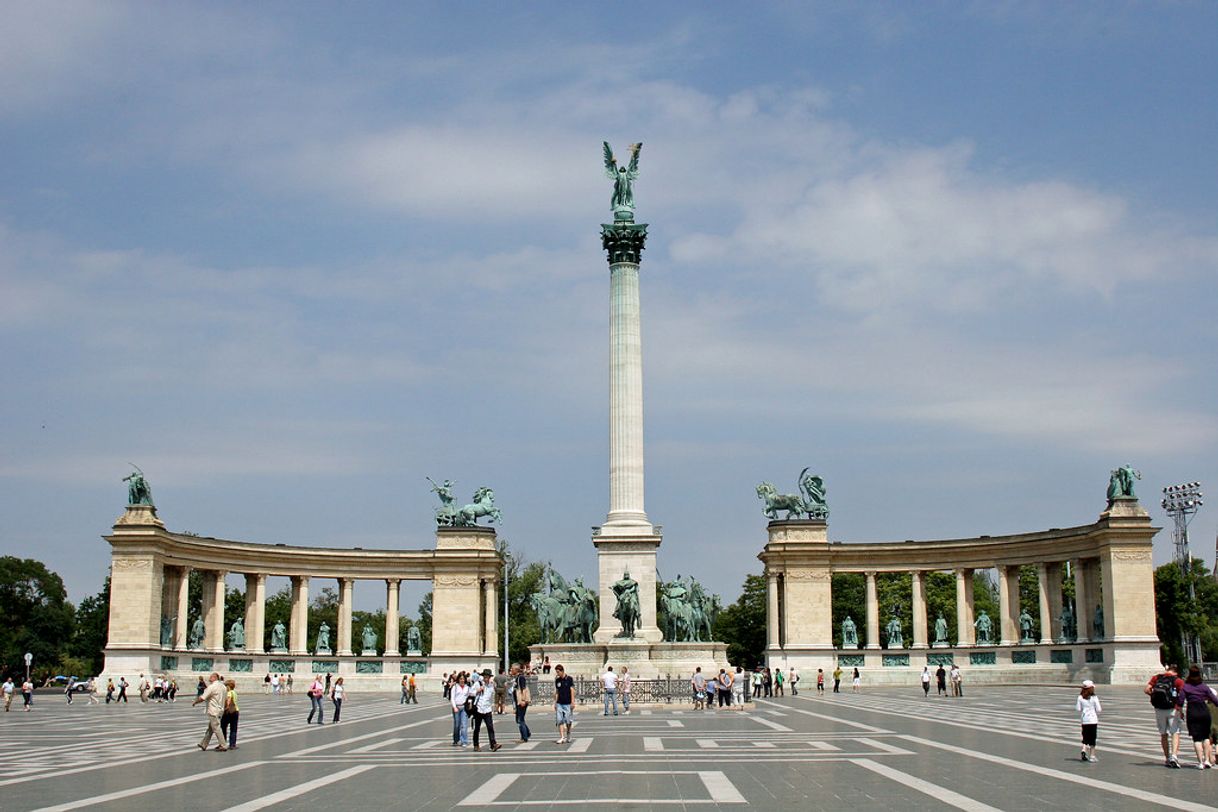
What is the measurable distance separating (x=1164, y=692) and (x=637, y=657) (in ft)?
129

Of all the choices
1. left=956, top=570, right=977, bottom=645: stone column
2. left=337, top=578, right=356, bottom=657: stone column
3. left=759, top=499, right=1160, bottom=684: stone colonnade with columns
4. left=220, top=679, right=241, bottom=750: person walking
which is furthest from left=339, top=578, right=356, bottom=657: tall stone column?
left=220, top=679, right=241, bottom=750: person walking

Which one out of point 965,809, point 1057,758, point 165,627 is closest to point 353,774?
point 965,809

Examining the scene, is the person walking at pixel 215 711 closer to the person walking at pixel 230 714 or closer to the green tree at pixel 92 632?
the person walking at pixel 230 714

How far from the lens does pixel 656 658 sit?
6250cm

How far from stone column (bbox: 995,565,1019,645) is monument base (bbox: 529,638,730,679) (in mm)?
32852

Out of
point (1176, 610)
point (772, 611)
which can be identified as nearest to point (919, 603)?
point (772, 611)

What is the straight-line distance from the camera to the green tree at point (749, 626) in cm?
11856

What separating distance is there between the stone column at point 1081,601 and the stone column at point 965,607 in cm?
757

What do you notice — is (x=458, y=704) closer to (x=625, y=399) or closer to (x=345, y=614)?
(x=625, y=399)

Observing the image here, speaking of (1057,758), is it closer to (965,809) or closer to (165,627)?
(965,809)

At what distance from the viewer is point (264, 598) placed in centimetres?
9219

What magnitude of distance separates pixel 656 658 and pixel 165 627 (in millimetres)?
38548

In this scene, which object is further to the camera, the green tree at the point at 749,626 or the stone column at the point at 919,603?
the green tree at the point at 749,626

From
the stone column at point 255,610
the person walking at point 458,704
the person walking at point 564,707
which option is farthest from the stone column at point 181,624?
the person walking at point 564,707
